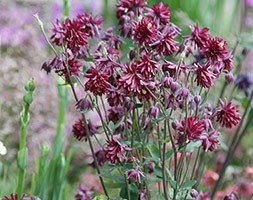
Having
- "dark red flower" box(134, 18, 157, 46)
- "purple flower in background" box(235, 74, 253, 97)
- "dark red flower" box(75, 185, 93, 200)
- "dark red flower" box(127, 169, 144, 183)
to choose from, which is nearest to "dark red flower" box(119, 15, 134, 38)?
"dark red flower" box(134, 18, 157, 46)

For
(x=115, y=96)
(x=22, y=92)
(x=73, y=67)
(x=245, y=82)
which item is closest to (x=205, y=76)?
(x=115, y=96)

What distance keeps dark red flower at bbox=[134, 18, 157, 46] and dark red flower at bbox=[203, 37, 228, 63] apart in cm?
13

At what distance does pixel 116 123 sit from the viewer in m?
1.49

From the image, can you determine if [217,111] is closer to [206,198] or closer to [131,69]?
[131,69]

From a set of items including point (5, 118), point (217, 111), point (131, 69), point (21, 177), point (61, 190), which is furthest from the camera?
point (5, 118)

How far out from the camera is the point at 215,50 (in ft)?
4.49

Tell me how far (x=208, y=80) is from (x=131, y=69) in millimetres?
161

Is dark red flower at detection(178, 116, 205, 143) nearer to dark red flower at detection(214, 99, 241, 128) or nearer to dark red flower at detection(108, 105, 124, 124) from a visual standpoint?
dark red flower at detection(214, 99, 241, 128)

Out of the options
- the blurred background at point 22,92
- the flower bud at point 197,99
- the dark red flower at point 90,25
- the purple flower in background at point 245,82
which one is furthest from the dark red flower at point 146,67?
the blurred background at point 22,92

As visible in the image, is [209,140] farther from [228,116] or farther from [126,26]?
[126,26]

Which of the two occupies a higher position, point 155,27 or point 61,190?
point 155,27

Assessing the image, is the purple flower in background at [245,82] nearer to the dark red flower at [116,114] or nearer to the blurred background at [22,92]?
the dark red flower at [116,114]

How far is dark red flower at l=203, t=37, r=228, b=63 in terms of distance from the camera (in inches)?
53.6

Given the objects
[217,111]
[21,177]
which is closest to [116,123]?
[217,111]
